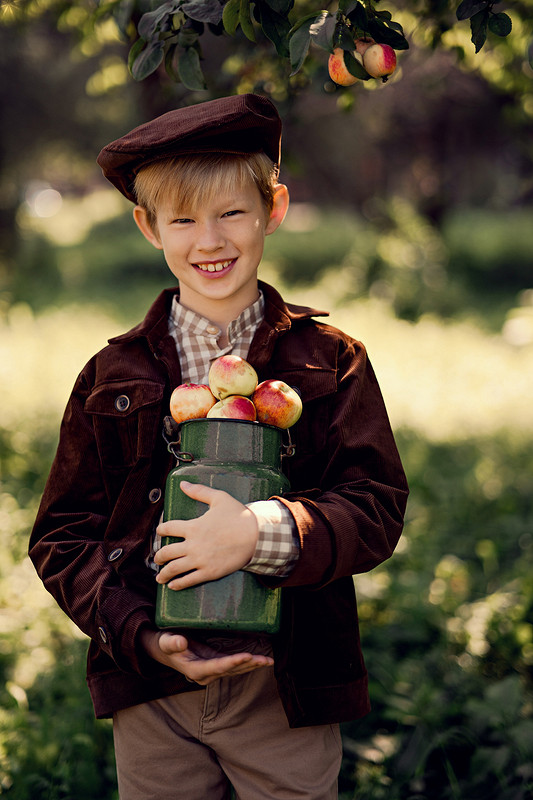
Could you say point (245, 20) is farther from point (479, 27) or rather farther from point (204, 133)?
point (479, 27)

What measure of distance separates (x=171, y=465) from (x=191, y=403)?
0.21 meters

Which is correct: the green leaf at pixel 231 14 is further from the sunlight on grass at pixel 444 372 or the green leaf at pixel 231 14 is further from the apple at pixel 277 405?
the sunlight on grass at pixel 444 372

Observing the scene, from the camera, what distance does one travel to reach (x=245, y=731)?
5.66ft

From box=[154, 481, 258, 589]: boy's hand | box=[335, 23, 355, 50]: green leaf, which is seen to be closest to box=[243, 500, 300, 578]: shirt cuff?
box=[154, 481, 258, 589]: boy's hand

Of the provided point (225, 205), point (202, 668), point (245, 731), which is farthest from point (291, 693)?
point (225, 205)

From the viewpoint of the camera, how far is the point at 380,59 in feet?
5.72

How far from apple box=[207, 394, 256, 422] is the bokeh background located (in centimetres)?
118

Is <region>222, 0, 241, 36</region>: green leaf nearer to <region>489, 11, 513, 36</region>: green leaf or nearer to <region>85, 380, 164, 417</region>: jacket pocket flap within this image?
<region>489, 11, 513, 36</region>: green leaf

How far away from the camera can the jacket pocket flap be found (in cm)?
174

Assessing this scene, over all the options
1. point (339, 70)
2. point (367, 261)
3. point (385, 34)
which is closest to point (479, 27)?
point (385, 34)

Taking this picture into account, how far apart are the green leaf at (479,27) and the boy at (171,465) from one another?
0.47 meters

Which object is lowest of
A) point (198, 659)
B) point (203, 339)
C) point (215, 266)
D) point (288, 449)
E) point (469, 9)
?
point (198, 659)

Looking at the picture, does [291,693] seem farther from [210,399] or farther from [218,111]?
[218,111]

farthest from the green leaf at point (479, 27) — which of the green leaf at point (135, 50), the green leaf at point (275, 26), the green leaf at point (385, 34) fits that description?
the green leaf at point (135, 50)
